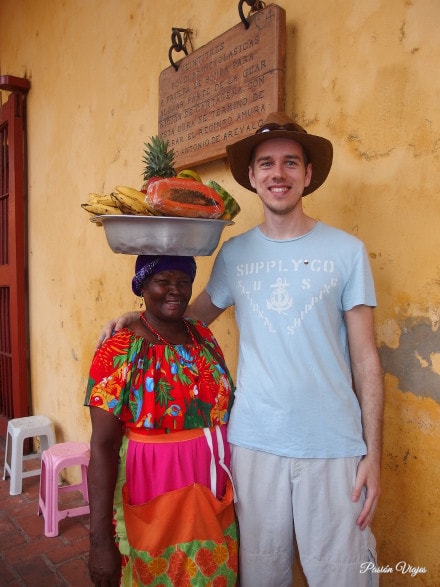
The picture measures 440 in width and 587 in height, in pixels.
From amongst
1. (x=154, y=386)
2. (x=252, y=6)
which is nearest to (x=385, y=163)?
(x=252, y=6)

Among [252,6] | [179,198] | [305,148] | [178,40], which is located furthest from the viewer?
[178,40]

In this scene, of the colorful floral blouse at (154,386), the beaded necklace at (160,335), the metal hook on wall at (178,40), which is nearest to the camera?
the colorful floral blouse at (154,386)

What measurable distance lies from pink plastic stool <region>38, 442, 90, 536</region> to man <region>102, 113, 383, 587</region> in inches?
70.1

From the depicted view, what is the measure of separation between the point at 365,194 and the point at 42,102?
11.5 feet

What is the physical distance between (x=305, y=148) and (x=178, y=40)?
4.11ft

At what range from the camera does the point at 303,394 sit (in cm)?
166

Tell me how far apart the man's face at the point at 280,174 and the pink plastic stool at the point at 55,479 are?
2302 millimetres

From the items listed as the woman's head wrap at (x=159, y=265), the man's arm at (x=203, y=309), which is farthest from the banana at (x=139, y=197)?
the man's arm at (x=203, y=309)

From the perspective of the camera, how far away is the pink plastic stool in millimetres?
3154

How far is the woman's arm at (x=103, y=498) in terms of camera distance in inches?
63.5

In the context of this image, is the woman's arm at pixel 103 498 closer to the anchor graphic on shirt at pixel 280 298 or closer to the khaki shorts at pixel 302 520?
the khaki shorts at pixel 302 520

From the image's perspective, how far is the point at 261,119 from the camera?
216 centimetres

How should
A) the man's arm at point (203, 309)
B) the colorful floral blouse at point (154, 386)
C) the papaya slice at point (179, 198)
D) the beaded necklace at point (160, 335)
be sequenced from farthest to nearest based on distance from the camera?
the man's arm at point (203, 309)
the beaded necklace at point (160, 335)
the colorful floral blouse at point (154, 386)
the papaya slice at point (179, 198)

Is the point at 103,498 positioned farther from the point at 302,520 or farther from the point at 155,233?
the point at 155,233
